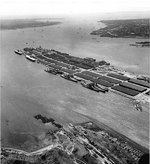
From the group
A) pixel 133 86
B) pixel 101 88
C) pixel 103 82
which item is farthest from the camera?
pixel 103 82

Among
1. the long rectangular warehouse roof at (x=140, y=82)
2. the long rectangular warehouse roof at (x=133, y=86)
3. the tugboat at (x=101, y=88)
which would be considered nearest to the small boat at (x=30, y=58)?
the tugboat at (x=101, y=88)

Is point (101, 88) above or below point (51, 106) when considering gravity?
above

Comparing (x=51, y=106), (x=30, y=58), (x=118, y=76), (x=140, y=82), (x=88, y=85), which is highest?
(x=30, y=58)

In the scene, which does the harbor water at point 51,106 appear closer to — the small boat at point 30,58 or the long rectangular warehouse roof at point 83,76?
the long rectangular warehouse roof at point 83,76

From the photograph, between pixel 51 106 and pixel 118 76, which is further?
pixel 118 76

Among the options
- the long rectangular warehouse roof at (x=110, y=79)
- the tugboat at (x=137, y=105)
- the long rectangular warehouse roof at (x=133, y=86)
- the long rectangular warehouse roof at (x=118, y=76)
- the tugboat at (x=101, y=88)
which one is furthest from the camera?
the long rectangular warehouse roof at (x=118, y=76)

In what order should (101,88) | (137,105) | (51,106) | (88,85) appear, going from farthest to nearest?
(88,85) → (101,88) → (51,106) → (137,105)

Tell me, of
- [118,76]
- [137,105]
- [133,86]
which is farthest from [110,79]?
[137,105]

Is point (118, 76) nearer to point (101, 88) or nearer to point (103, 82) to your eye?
point (103, 82)
